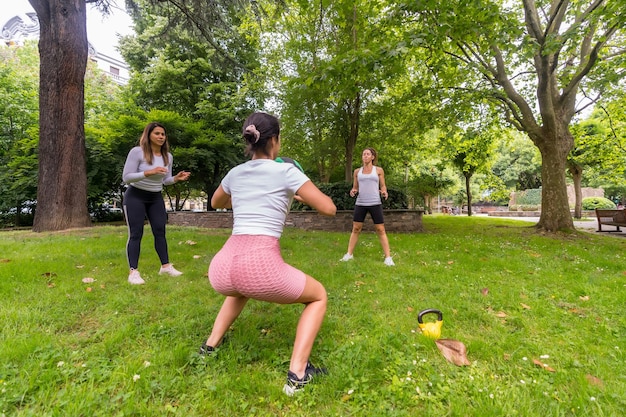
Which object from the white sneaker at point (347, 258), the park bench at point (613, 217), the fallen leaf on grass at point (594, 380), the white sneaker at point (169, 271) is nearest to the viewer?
the fallen leaf on grass at point (594, 380)

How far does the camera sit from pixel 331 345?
2342mm

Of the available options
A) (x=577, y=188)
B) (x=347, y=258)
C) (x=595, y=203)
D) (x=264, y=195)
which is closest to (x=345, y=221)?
(x=347, y=258)

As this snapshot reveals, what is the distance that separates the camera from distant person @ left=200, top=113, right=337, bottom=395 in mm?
1794

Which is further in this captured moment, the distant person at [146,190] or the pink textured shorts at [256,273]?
the distant person at [146,190]

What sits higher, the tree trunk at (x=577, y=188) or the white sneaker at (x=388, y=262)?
the tree trunk at (x=577, y=188)

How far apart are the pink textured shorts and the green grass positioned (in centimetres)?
57

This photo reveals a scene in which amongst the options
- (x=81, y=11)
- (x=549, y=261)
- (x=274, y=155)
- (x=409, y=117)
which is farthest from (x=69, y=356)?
(x=409, y=117)

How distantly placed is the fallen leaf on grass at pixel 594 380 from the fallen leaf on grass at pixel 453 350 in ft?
2.24

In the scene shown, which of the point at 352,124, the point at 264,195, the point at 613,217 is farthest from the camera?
the point at 352,124

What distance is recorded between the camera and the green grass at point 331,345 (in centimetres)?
173

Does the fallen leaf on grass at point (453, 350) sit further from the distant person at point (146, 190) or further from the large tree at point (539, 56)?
the large tree at point (539, 56)

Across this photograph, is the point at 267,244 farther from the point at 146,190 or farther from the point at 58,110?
the point at 58,110

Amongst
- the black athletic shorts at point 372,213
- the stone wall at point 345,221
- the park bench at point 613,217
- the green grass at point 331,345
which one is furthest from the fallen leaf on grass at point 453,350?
the park bench at point 613,217

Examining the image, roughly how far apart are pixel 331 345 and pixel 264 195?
1272mm
